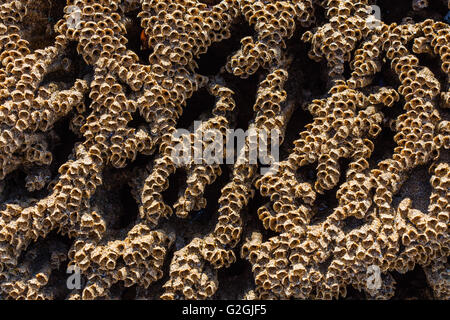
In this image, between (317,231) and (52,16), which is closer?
(317,231)

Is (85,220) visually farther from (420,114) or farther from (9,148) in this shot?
(420,114)

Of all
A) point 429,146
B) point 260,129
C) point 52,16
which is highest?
point 52,16

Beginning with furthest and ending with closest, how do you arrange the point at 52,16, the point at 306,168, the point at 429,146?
the point at 52,16
the point at 306,168
the point at 429,146

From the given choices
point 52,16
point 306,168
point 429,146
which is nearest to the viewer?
point 429,146

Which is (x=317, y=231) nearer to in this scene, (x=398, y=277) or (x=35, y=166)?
(x=398, y=277)

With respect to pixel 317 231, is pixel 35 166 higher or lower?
higher
